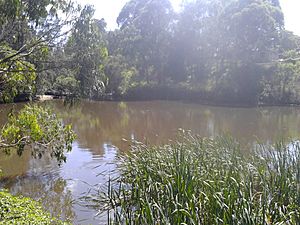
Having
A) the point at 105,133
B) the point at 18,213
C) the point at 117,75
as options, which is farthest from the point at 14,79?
the point at 117,75

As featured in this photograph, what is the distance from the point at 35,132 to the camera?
7.32m

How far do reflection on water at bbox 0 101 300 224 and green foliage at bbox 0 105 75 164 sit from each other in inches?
35.3

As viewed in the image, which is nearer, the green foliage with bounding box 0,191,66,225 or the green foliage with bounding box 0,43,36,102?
the green foliage with bounding box 0,191,66,225

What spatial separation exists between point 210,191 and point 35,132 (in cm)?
424

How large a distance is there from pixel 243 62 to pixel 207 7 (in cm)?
665

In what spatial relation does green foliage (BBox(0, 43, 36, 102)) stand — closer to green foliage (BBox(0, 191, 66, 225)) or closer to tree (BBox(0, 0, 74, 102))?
tree (BBox(0, 0, 74, 102))

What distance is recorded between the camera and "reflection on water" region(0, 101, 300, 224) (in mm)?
7918

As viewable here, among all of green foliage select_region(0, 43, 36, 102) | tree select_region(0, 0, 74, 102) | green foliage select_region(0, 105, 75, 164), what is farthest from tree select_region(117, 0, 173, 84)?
green foliage select_region(0, 43, 36, 102)

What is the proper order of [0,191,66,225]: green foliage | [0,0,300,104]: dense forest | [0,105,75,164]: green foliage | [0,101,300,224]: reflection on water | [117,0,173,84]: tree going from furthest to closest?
[117,0,173,84]: tree → [0,0,300,104]: dense forest → [0,101,300,224]: reflection on water → [0,105,75,164]: green foliage → [0,191,66,225]: green foliage

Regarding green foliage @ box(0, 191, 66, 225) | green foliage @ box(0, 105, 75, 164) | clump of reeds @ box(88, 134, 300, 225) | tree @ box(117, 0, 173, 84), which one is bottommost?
green foliage @ box(0, 191, 66, 225)

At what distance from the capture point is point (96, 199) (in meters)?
6.69

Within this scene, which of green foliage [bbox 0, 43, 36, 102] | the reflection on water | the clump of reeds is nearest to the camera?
the clump of reeds

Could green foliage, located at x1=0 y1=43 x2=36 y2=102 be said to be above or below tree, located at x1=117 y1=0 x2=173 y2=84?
below

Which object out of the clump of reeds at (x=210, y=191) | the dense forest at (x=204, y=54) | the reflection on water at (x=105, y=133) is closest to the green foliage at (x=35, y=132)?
the reflection on water at (x=105, y=133)
